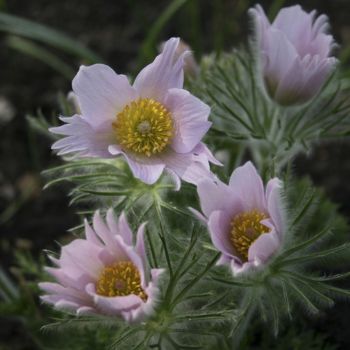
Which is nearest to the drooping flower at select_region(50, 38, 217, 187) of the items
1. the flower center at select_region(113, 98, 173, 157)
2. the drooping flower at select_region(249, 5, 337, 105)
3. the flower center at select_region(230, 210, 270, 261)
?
the flower center at select_region(113, 98, 173, 157)

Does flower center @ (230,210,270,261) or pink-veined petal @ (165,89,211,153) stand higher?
pink-veined petal @ (165,89,211,153)

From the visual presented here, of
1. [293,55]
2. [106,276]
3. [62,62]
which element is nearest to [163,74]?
[293,55]

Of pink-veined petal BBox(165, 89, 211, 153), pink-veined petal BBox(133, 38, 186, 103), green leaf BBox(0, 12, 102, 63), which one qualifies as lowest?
green leaf BBox(0, 12, 102, 63)

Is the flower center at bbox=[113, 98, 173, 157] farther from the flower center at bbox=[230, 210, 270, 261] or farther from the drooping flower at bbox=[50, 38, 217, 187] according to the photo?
the flower center at bbox=[230, 210, 270, 261]

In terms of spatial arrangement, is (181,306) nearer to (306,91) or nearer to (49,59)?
(306,91)

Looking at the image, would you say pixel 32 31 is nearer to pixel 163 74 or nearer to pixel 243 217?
pixel 163 74

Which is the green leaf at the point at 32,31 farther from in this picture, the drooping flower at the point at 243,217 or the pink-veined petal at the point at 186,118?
the drooping flower at the point at 243,217
